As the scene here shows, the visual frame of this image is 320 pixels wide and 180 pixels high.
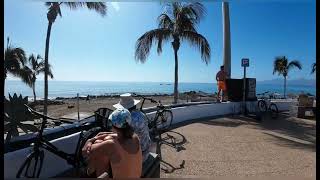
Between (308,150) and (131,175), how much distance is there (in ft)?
17.9

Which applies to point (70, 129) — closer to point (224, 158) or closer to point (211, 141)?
point (224, 158)

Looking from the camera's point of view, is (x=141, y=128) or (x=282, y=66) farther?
(x=282, y=66)

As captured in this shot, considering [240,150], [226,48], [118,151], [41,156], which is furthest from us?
[226,48]

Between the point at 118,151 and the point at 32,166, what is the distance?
116 centimetres

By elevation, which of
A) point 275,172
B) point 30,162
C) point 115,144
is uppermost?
point 115,144

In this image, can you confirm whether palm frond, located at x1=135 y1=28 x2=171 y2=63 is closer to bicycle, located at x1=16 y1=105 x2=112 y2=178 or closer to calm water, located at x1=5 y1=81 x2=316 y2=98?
calm water, located at x1=5 y1=81 x2=316 y2=98

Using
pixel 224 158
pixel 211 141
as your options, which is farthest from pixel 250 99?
pixel 224 158

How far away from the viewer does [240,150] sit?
26.2 ft

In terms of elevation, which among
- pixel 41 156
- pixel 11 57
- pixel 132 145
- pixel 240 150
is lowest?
pixel 240 150

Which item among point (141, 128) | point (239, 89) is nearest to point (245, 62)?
point (239, 89)

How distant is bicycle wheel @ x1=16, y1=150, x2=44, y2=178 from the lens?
4.11 m

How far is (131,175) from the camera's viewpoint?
3656mm

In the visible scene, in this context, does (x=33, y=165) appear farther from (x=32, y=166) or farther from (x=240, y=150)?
(x=240, y=150)

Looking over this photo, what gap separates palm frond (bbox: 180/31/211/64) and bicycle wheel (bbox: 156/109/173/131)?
4.63 meters
